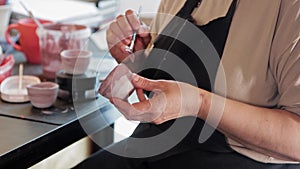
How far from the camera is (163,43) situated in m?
1.00

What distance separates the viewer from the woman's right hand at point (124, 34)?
3.36ft

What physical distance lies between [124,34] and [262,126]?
0.37 metres

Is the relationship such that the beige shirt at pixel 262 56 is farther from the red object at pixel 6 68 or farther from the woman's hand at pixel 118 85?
the red object at pixel 6 68

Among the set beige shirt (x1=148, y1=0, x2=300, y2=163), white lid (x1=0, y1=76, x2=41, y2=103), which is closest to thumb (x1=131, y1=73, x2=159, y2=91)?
beige shirt (x1=148, y1=0, x2=300, y2=163)

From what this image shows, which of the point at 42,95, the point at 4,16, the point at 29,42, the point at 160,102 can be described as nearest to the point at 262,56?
the point at 160,102

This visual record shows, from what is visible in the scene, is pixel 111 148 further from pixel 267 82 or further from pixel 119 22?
pixel 267 82

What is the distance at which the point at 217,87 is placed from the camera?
88 cm

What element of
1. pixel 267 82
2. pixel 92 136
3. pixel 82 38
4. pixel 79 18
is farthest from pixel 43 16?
pixel 267 82

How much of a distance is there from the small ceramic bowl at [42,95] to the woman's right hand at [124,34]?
16 centimetres

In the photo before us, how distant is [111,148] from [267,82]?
410mm

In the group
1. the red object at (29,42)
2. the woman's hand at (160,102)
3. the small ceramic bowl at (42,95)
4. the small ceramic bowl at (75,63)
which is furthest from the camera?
the red object at (29,42)

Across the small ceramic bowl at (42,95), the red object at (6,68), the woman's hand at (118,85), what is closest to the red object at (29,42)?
the red object at (6,68)

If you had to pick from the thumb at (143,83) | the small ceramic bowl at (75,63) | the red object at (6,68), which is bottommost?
the red object at (6,68)

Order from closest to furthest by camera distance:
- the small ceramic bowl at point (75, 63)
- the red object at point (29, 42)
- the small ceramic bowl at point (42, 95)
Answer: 1. the small ceramic bowl at point (42, 95)
2. the small ceramic bowl at point (75, 63)
3. the red object at point (29, 42)
